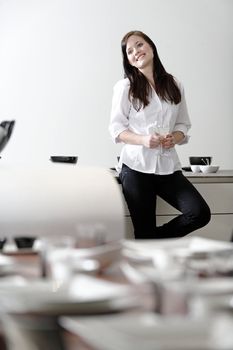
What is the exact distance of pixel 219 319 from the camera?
853mm

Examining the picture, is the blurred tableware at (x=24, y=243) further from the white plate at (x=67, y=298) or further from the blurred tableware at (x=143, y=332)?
the blurred tableware at (x=143, y=332)

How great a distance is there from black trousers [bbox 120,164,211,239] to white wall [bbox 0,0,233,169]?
2.24m

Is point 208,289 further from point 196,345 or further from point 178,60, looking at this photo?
point 178,60

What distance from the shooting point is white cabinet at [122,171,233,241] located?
3773mm

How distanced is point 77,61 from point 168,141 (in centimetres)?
248

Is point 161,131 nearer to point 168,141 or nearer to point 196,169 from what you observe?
point 168,141

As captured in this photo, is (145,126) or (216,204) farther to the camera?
(216,204)

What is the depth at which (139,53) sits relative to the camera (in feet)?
11.9

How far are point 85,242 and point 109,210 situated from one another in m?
0.75

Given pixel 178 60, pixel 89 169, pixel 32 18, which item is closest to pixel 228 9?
pixel 178 60

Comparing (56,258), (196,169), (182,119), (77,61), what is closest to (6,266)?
(56,258)

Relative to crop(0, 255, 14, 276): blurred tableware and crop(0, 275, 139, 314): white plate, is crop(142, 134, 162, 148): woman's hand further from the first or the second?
crop(0, 275, 139, 314): white plate

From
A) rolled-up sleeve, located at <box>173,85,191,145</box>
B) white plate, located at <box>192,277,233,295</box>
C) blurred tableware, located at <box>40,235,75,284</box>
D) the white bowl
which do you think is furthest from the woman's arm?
white plate, located at <box>192,277,233,295</box>

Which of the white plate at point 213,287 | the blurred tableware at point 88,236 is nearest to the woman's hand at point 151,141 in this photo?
the blurred tableware at point 88,236
